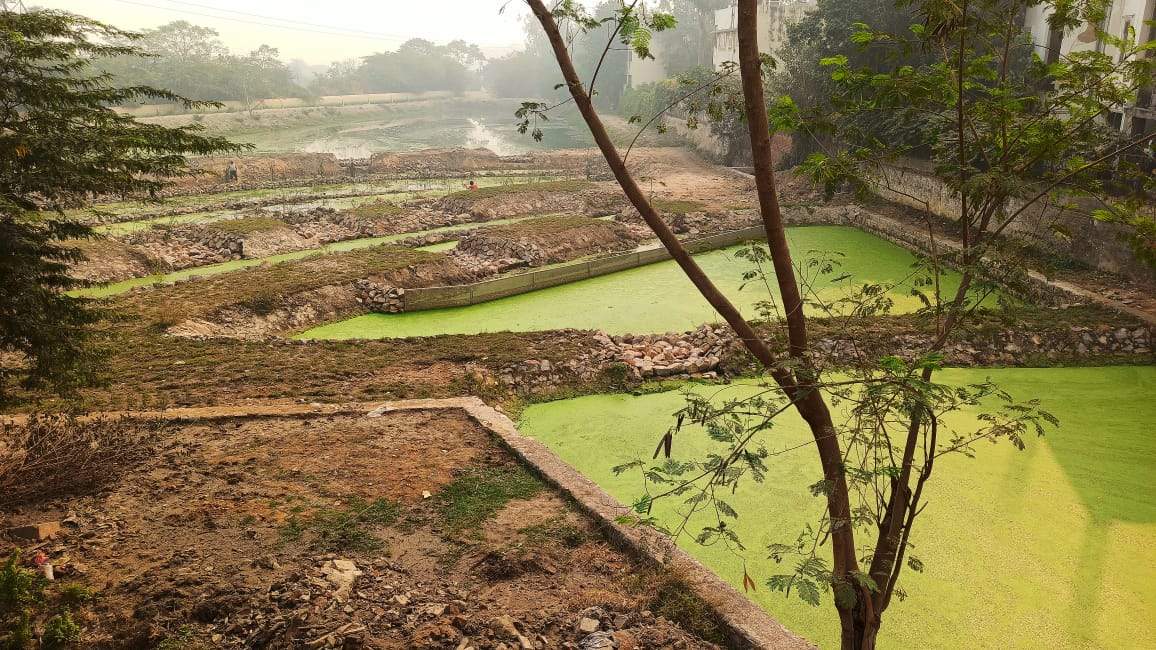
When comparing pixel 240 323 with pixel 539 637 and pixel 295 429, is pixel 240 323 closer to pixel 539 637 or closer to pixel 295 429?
pixel 295 429

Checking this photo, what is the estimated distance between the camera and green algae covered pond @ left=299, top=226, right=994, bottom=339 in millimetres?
10859

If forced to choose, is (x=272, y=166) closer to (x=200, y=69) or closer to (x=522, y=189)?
(x=522, y=189)

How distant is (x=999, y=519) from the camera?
5.91 metres

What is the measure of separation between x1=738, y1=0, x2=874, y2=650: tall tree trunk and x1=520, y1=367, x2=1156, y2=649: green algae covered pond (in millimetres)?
1818

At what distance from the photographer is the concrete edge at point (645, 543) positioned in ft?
13.7

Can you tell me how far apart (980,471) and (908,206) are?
11702mm

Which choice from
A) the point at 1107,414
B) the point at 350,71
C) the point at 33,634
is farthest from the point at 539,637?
the point at 350,71

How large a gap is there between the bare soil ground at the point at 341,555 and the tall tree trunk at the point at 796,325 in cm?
141

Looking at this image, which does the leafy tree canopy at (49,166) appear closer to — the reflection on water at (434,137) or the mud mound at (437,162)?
the mud mound at (437,162)

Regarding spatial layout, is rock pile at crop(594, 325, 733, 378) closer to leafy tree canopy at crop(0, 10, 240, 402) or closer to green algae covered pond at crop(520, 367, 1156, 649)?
green algae covered pond at crop(520, 367, 1156, 649)

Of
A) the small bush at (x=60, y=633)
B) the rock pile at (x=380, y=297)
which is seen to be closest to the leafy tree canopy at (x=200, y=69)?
the rock pile at (x=380, y=297)

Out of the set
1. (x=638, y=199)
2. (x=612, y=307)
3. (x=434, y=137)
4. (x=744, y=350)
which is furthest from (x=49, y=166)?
(x=434, y=137)

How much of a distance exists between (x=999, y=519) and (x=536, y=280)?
27.8 ft

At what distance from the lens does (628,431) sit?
750 cm
